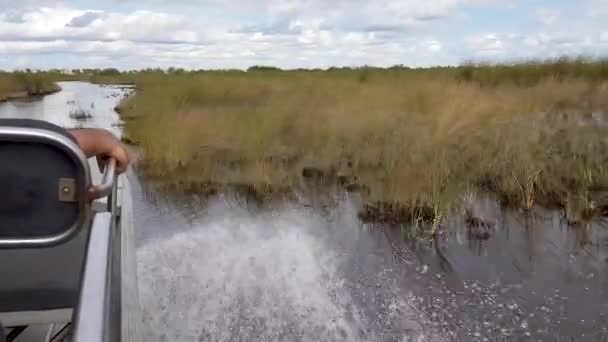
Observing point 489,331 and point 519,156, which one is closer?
point 489,331

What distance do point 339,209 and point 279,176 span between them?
133 cm

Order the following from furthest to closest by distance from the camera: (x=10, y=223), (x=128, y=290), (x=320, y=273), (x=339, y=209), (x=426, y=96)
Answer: (x=426, y=96) < (x=339, y=209) < (x=320, y=273) < (x=128, y=290) < (x=10, y=223)

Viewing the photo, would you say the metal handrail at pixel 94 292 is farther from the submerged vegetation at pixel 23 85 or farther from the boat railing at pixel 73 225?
the submerged vegetation at pixel 23 85

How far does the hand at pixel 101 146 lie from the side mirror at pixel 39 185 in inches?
27.7

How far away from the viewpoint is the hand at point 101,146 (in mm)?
1923

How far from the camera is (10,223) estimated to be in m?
1.20

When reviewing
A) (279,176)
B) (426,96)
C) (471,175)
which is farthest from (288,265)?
(426,96)

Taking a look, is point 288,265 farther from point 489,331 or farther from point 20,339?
point 20,339

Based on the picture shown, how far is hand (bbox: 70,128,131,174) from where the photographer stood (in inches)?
75.7

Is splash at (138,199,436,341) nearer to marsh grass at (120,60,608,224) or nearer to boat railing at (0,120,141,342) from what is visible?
marsh grass at (120,60,608,224)

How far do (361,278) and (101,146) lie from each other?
3.52 metres

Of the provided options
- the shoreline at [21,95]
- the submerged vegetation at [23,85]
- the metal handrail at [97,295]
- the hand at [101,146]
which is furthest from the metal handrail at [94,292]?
the submerged vegetation at [23,85]

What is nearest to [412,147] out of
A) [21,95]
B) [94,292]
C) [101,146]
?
[101,146]

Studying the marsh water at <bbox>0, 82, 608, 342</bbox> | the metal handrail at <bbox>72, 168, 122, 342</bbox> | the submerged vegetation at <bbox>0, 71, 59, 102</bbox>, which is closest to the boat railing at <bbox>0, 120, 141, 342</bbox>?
the metal handrail at <bbox>72, 168, 122, 342</bbox>
